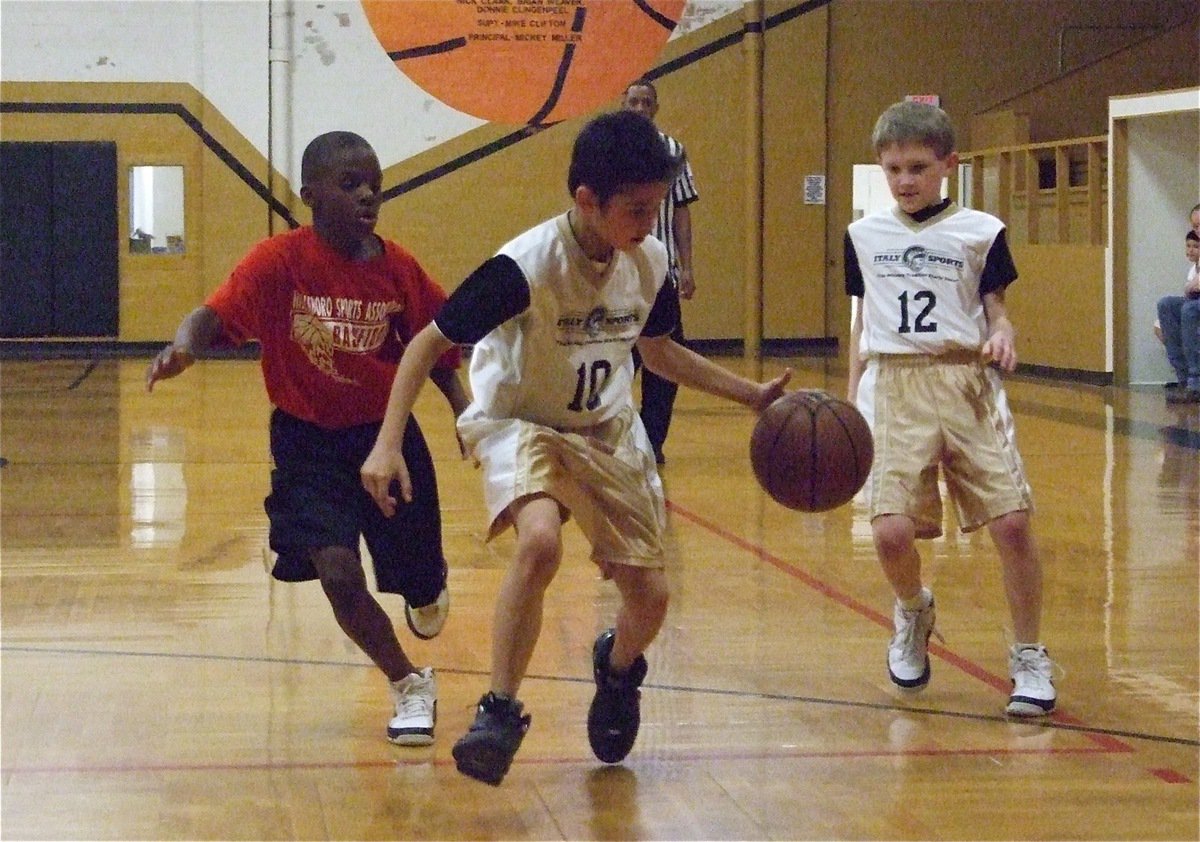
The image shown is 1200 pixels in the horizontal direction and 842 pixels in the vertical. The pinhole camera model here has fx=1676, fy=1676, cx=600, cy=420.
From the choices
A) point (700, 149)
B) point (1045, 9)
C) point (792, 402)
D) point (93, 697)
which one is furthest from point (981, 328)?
point (1045, 9)

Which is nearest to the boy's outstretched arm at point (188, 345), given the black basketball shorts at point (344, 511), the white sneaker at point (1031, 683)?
the black basketball shorts at point (344, 511)

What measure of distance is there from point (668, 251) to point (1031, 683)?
3.85 metres

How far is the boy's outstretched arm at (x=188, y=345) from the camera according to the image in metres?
3.16

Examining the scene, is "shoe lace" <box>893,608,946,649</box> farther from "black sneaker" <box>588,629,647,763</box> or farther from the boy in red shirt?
the boy in red shirt

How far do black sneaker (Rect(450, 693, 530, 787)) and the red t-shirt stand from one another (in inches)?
30.6

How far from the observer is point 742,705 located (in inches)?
141

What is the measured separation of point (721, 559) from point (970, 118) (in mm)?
10433

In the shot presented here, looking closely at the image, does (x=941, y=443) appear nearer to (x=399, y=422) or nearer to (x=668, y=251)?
(x=399, y=422)

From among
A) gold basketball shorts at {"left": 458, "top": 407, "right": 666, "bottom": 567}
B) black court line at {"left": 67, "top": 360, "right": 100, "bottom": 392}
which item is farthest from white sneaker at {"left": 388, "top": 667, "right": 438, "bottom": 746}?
black court line at {"left": 67, "top": 360, "right": 100, "bottom": 392}

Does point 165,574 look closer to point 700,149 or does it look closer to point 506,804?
point 506,804

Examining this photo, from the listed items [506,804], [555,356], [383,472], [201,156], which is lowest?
[506,804]

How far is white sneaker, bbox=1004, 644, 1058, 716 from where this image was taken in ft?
11.5

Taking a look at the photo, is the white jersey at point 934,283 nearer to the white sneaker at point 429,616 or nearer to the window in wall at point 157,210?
the white sneaker at point 429,616

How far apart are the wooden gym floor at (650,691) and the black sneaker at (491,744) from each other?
0.06 meters
